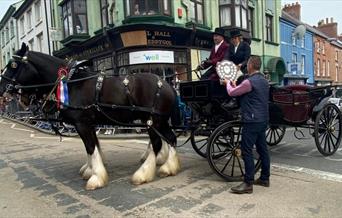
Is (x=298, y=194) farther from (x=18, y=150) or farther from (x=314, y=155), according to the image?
(x=18, y=150)

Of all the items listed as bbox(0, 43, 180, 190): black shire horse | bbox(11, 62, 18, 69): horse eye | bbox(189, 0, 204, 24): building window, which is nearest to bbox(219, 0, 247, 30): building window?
bbox(189, 0, 204, 24): building window

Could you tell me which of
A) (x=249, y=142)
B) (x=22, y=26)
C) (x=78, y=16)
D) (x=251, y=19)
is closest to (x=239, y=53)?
(x=249, y=142)

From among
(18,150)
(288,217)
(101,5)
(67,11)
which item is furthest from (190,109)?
(67,11)

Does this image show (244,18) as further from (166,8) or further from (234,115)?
(234,115)

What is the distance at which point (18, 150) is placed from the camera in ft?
32.6

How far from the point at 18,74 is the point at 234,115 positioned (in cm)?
359

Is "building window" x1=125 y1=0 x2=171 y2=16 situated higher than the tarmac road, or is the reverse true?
"building window" x1=125 y1=0 x2=171 y2=16

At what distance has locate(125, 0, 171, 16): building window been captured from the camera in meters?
16.0

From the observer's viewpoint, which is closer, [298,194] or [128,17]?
[298,194]

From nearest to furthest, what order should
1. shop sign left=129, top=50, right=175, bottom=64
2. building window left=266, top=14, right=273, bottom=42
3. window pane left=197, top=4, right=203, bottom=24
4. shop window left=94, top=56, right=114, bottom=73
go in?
shop sign left=129, top=50, right=175, bottom=64 → shop window left=94, top=56, right=114, bottom=73 → window pane left=197, top=4, right=203, bottom=24 → building window left=266, top=14, right=273, bottom=42

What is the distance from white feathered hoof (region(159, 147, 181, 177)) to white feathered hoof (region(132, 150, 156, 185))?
21 cm

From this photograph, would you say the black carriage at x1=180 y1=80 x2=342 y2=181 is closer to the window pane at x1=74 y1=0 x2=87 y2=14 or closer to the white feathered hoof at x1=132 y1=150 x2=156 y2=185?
the white feathered hoof at x1=132 y1=150 x2=156 y2=185

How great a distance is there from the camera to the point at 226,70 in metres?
5.52

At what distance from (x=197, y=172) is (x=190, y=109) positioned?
118 centimetres
